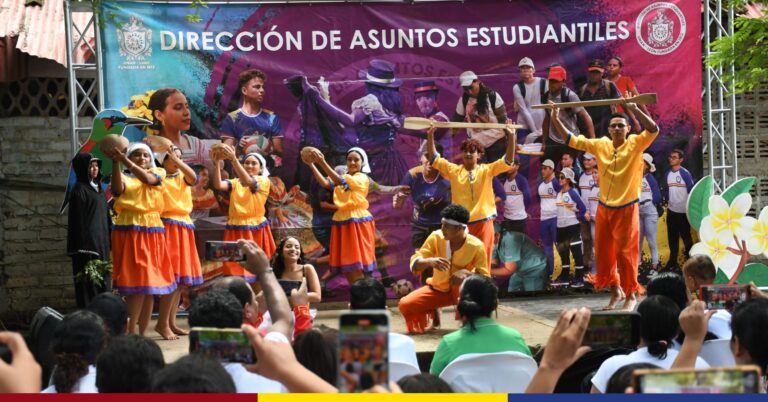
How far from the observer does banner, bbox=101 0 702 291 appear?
8656 millimetres

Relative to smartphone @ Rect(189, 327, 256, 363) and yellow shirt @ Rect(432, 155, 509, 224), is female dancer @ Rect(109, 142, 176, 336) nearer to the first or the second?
yellow shirt @ Rect(432, 155, 509, 224)

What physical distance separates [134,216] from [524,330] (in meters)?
2.89

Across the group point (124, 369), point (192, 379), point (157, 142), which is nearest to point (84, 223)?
point (157, 142)

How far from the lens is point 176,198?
739cm

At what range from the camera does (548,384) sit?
2.63m

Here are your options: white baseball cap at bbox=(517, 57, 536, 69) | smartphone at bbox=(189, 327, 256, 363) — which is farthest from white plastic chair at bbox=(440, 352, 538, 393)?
white baseball cap at bbox=(517, 57, 536, 69)

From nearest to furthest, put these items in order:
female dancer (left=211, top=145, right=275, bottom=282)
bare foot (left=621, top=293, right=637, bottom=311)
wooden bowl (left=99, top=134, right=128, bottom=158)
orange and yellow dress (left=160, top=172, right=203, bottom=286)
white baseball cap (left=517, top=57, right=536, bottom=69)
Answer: wooden bowl (left=99, top=134, right=128, bottom=158) → orange and yellow dress (left=160, top=172, right=203, bottom=286) → bare foot (left=621, top=293, right=637, bottom=311) → female dancer (left=211, top=145, right=275, bottom=282) → white baseball cap (left=517, top=57, right=536, bottom=69)

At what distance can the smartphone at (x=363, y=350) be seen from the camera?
2018mm

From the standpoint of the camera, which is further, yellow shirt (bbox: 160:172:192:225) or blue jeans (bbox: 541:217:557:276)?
blue jeans (bbox: 541:217:557:276)

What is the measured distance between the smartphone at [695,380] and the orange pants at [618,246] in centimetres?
581

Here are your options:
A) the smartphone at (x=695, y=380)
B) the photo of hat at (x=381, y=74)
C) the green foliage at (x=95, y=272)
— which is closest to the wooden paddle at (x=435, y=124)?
the photo of hat at (x=381, y=74)

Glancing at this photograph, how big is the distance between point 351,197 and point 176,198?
63.8 inches

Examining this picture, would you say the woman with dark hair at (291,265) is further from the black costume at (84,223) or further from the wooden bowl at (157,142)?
the wooden bowl at (157,142)

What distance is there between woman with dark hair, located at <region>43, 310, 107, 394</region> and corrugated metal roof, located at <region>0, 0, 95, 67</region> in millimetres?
5738
